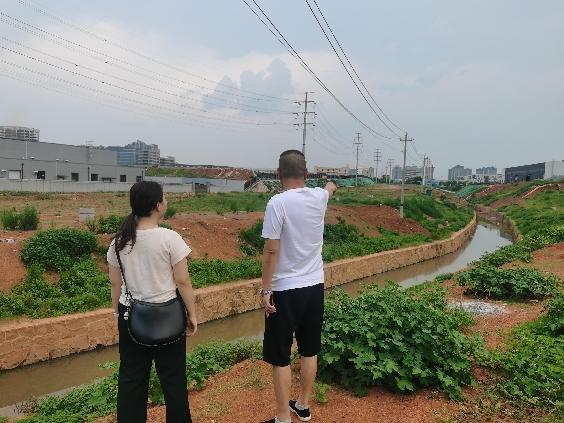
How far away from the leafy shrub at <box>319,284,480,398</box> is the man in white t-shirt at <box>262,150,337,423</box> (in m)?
0.96

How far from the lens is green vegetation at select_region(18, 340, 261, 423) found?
14.9 feet

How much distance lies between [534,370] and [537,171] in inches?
3788

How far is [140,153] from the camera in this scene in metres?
133

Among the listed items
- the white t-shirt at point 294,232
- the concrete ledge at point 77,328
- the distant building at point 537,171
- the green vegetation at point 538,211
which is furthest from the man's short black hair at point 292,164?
the distant building at point 537,171

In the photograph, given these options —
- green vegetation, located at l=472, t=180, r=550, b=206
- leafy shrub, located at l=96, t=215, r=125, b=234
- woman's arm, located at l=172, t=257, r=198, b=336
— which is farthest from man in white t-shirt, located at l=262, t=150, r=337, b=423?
green vegetation, located at l=472, t=180, r=550, b=206

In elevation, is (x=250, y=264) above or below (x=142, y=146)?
below

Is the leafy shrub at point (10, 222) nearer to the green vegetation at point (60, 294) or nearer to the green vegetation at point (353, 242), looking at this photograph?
the green vegetation at point (60, 294)

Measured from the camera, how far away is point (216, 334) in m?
10.0

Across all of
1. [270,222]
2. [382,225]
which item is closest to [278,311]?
[270,222]

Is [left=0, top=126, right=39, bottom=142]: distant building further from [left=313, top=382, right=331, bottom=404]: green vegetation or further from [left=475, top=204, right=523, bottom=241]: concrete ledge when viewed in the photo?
[left=313, top=382, right=331, bottom=404]: green vegetation

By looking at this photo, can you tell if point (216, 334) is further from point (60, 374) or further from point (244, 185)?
point (244, 185)

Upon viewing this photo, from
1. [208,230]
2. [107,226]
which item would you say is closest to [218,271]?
[208,230]

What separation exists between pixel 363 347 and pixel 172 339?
6.29 ft

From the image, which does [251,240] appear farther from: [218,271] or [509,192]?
[509,192]
